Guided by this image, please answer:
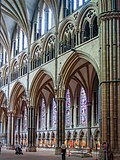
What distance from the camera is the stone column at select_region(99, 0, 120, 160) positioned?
24984 mm

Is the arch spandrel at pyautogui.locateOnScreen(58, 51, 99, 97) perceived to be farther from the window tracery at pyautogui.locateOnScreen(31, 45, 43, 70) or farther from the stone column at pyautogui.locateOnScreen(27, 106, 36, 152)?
the stone column at pyautogui.locateOnScreen(27, 106, 36, 152)

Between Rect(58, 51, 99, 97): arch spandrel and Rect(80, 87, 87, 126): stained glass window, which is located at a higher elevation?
Rect(58, 51, 99, 97): arch spandrel

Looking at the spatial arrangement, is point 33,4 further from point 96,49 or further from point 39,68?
point 96,49

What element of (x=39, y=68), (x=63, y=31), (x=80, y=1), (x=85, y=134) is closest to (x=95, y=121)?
(x=85, y=134)

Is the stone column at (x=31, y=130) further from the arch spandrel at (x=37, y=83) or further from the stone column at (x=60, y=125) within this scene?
the stone column at (x=60, y=125)

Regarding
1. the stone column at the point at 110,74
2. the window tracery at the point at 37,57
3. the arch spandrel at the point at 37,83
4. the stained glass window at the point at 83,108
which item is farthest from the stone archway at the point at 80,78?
the window tracery at the point at 37,57

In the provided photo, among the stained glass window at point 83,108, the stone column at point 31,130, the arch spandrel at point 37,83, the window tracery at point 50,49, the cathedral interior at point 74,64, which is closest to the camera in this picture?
the cathedral interior at point 74,64

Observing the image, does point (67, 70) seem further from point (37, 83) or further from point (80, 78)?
point (37, 83)

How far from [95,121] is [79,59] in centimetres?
1009

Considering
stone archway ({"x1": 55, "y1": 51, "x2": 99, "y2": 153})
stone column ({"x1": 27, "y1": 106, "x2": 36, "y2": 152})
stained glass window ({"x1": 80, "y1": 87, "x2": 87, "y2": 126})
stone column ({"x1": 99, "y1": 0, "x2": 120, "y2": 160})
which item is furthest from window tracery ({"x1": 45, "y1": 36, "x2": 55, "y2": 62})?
stone column ({"x1": 99, "y1": 0, "x2": 120, "y2": 160})

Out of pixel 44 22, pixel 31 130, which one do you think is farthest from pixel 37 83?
pixel 44 22

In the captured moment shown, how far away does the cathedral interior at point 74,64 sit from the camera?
85.0 ft

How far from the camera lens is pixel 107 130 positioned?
25.2 metres

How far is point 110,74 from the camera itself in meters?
26.0
